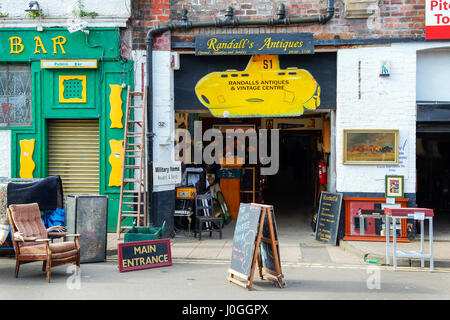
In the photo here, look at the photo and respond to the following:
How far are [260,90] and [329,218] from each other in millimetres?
3435

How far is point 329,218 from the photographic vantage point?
11.8 m

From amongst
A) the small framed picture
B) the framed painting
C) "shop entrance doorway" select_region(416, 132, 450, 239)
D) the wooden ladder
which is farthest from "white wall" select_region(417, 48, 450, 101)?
the wooden ladder

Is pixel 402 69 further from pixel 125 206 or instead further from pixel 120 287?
pixel 120 287

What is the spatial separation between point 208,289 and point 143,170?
5102 mm

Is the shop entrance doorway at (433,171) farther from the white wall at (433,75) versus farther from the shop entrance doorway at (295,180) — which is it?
the white wall at (433,75)

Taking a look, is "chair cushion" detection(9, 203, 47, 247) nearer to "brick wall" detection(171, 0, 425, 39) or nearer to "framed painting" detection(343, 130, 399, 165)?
"brick wall" detection(171, 0, 425, 39)

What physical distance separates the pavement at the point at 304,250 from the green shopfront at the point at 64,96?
6.86 ft

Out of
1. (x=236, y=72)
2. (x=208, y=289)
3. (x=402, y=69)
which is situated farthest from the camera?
(x=236, y=72)

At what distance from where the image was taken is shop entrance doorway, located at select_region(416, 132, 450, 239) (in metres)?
17.4

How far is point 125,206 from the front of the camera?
486 inches

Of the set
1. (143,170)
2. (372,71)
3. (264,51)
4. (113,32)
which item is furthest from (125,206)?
(372,71)

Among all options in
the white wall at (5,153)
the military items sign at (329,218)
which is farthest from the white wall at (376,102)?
the white wall at (5,153)

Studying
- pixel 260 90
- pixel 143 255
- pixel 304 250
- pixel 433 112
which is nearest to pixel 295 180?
pixel 260 90

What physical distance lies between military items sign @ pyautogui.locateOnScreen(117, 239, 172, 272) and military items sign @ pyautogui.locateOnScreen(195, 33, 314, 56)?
4970 millimetres
